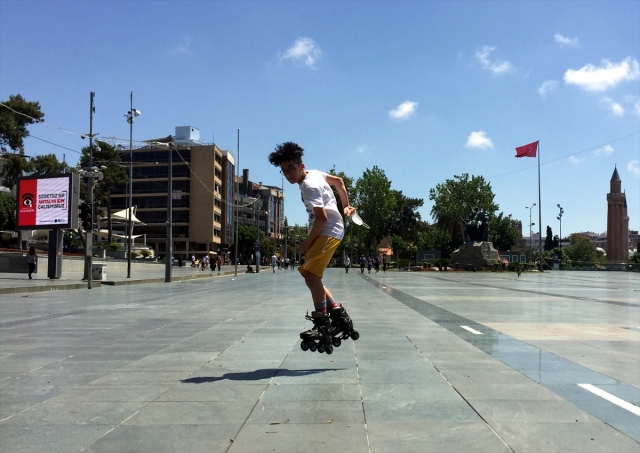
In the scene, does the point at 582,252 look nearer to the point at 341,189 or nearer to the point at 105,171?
the point at 105,171

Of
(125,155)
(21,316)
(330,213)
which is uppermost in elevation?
(125,155)

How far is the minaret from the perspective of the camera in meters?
112

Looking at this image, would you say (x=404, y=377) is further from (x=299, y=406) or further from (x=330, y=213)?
(x=330, y=213)

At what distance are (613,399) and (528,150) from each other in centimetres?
5531

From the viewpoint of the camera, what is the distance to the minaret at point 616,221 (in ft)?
369

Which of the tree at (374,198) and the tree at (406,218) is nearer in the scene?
the tree at (374,198)

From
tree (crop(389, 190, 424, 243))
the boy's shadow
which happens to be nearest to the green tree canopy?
tree (crop(389, 190, 424, 243))

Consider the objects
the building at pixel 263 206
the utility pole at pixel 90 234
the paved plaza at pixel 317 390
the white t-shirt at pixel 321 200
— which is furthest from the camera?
the building at pixel 263 206

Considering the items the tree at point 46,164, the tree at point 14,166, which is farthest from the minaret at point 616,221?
the tree at point 14,166

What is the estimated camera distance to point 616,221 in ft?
372

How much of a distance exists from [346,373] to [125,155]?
9230cm

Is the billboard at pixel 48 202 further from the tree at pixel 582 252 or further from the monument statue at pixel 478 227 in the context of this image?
the tree at pixel 582 252

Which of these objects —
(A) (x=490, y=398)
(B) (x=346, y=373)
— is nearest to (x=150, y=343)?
(B) (x=346, y=373)

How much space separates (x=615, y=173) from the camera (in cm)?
11425
